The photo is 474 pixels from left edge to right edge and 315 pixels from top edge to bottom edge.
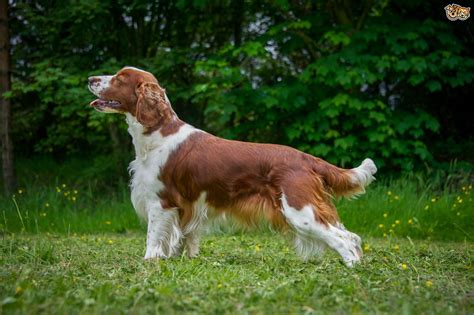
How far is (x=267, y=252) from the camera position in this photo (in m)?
5.81

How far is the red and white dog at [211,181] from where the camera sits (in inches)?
189

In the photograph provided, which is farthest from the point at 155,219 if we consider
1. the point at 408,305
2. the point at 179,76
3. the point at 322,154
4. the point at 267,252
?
the point at 179,76

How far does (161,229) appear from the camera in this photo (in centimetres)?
511

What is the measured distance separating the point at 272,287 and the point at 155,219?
5.56 ft

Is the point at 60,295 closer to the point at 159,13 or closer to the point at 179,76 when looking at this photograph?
the point at 179,76

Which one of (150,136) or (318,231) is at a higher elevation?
(150,136)

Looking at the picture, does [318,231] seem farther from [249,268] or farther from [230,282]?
[230,282]

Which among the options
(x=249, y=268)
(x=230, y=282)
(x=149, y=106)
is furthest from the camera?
(x=149, y=106)

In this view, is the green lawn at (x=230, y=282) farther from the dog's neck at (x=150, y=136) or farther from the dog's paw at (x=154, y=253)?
the dog's neck at (x=150, y=136)

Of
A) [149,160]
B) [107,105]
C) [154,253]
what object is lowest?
[154,253]

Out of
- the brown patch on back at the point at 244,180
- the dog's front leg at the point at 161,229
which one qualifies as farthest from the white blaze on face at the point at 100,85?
the dog's front leg at the point at 161,229

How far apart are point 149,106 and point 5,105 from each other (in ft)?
17.5

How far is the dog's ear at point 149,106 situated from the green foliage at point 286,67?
3846mm

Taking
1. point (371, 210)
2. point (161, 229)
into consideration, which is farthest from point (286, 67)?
point (161, 229)
